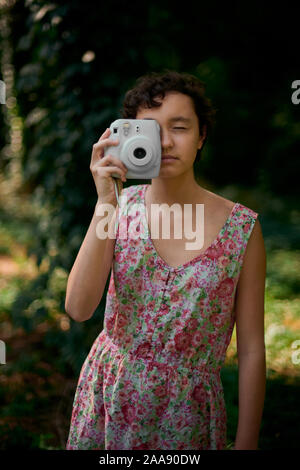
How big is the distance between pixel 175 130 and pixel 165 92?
0.12 meters

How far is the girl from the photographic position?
126 cm

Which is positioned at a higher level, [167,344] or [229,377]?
[167,344]

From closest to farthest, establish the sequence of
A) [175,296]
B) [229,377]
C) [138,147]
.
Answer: [138,147]
[175,296]
[229,377]

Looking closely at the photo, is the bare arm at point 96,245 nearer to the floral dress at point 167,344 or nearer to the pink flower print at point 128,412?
the floral dress at point 167,344

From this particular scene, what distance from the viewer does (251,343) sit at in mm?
1283

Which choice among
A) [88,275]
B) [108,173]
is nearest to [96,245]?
[88,275]

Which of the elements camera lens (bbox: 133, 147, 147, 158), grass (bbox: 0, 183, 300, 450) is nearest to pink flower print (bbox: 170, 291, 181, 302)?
camera lens (bbox: 133, 147, 147, 158)

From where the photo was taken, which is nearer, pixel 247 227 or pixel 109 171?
pixel 109 171

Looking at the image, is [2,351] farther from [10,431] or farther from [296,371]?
[296,371]

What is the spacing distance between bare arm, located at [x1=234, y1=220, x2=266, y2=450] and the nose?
38cm

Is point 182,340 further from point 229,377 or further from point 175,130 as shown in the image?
point 229,377

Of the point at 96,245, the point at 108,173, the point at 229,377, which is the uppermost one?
the point at 108,173

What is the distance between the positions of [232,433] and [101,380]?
3.74ft

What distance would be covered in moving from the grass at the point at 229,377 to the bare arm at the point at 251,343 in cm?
100
